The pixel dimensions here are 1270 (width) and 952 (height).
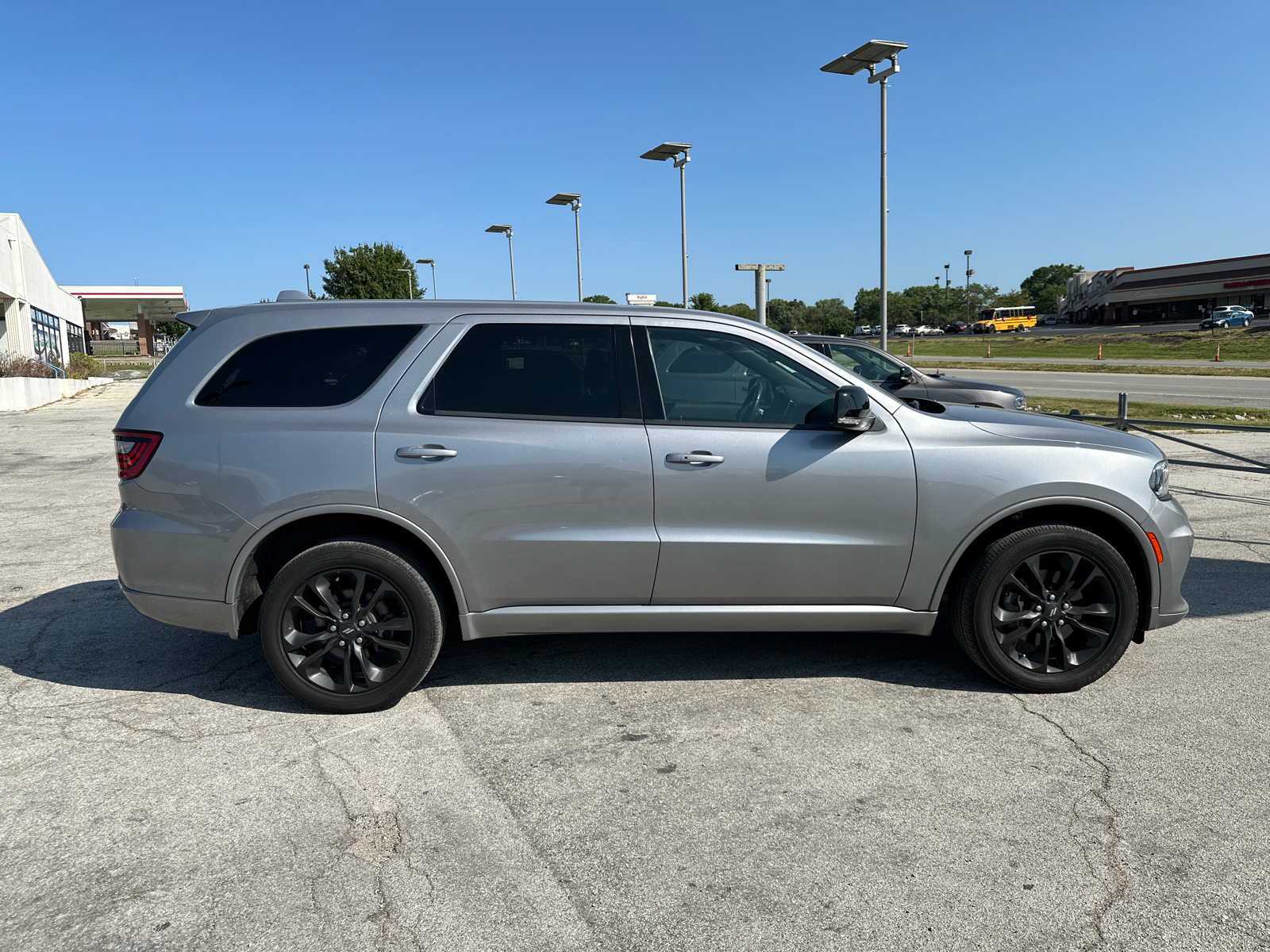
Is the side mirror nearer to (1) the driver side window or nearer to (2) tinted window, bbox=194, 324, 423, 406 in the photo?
(1) the driver side window

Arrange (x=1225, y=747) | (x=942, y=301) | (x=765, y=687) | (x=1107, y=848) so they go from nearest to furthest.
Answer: (x=1107, y=848) → (x=1225, y=747) → (x=765, y=687) → (x=942, y=301)

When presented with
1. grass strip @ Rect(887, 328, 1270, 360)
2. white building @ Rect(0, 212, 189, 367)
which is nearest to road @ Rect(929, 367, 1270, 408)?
grass strip @ Rect(887, 328, 1270, 360)

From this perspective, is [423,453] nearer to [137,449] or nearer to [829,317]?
[137,449]

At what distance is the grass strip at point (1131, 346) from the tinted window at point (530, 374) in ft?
138

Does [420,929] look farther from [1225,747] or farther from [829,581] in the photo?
[1225,747]

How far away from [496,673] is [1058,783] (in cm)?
261

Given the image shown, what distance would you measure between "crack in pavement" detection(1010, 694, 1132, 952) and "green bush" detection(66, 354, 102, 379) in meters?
40.7

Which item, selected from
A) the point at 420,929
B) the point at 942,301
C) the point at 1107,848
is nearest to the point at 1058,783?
the point at 1107,848

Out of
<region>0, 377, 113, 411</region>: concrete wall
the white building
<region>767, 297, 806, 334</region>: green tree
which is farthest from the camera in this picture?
<region>767, 297, 806, 334</region>: green tree

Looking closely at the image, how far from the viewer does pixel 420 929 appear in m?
2.72

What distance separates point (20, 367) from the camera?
2667 cm

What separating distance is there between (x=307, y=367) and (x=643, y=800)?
240cm

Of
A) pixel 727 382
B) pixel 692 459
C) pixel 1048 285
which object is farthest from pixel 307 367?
pixel 1048 285

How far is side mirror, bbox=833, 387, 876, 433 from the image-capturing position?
4098 mm
